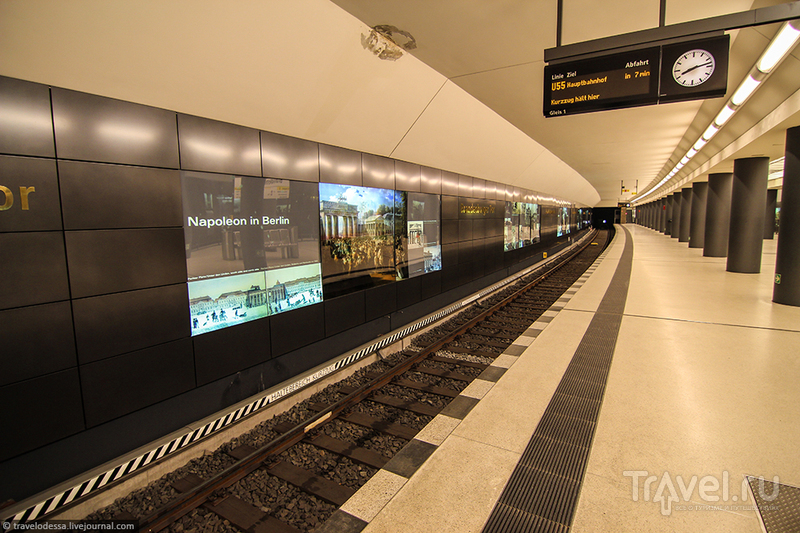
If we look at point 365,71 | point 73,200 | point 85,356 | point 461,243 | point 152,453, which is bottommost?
point 152,453

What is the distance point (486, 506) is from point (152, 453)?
318 centimetres

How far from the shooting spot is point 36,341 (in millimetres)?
3027

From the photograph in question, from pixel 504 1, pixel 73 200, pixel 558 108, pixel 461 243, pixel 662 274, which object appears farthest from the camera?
pixel 662 274

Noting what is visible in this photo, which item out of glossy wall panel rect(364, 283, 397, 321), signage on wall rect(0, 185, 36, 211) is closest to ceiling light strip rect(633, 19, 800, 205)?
glossy wall panel rect(364, 283, 397, 321)

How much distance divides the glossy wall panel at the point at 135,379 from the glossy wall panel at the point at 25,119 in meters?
1.93

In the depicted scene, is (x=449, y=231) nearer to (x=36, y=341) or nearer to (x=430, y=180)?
(x=430, y=180)

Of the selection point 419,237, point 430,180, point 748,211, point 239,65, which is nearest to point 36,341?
point 239,65

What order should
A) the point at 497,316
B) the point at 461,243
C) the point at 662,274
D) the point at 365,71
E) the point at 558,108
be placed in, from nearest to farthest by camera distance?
the point at 558,108 → the point at 365,71 → the point at 497,316 → the point at 461,243 → the point at 662,274

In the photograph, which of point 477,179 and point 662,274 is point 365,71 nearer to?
point 477,179

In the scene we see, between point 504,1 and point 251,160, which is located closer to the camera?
point 504,1

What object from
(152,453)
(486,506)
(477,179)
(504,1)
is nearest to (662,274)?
(477,179)

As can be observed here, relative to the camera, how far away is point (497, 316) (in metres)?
8.52

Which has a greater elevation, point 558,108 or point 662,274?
point 558,108

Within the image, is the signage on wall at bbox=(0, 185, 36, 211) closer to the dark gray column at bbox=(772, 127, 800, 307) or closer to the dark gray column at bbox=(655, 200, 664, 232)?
the dark gray column at bbox=(772, 127, 800, 307)
